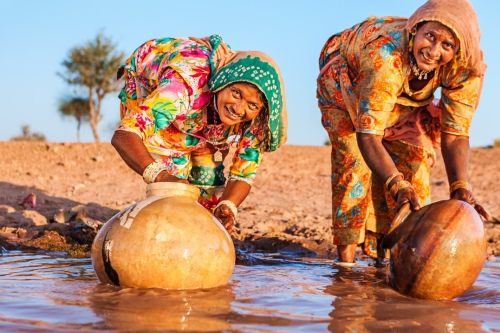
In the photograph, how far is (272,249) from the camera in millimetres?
6637

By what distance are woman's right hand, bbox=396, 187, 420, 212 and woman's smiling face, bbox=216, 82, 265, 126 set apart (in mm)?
1064

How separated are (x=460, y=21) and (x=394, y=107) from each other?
3.13ft

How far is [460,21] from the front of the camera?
4.20 m

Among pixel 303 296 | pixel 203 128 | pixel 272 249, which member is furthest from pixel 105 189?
pixel 303 296

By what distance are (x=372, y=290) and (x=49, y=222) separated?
3924 millimetres

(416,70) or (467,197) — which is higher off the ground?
(416,70)

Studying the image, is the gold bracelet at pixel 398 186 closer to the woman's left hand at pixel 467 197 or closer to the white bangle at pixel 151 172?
the woman's left hand at pixel 467 197

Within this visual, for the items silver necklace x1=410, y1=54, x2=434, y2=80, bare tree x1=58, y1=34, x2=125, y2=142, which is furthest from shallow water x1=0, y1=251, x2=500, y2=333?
bare tree x1=58, y1=34, x2=125, y2=142

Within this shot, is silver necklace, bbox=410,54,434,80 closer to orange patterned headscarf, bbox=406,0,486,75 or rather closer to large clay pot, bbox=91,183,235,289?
orange patterned headscarf, bbox=406,0,486,75

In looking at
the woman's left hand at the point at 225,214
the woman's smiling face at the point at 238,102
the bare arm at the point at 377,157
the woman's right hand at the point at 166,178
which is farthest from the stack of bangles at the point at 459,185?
the woman's right hand at the point at 166,178

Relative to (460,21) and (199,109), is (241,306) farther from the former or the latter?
(460,21)

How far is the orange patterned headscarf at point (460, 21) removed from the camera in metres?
4.18

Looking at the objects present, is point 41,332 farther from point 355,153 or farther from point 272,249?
point 272,249

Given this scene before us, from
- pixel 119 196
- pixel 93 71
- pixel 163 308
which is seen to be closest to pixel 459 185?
pixel 163 308
